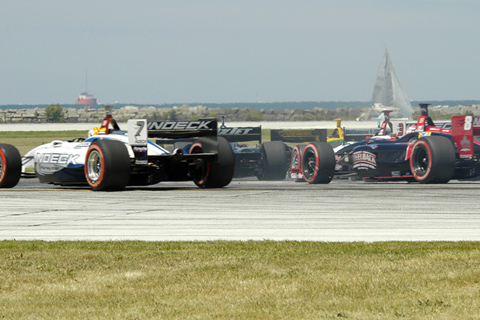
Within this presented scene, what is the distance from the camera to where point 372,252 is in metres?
9.38

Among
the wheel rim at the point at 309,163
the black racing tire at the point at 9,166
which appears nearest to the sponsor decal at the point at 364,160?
the wheel rim at the point at 309,163

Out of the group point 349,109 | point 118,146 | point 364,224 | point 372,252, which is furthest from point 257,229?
point 349,109

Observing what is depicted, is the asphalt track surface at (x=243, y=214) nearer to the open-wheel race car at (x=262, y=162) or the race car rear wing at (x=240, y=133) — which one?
the open-wheel race car at (x=262, y=162)

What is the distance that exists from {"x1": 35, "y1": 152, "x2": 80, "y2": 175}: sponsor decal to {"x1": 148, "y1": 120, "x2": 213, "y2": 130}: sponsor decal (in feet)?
6.04

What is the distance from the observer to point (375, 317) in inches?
252

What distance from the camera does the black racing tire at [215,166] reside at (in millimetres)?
19297

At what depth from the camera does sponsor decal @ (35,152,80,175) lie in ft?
61.8

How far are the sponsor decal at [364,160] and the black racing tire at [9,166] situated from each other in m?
8.87

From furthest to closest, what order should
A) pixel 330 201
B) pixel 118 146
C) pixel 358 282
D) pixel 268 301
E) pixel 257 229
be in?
pixel 118 146 → pixel 330 201 → pixel 257 229 → pixel 358 282 → pixel 268 301

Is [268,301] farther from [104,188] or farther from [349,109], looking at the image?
[349,109]

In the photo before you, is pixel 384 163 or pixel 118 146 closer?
pixel 118 146

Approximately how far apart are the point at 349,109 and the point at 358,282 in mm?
125130

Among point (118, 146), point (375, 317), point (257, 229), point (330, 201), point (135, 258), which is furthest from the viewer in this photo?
point (118, 146)

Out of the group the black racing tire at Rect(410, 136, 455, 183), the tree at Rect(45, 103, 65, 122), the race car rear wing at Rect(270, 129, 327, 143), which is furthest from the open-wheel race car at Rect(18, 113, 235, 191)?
the tree at Rect(45, 103, 65, 122)
